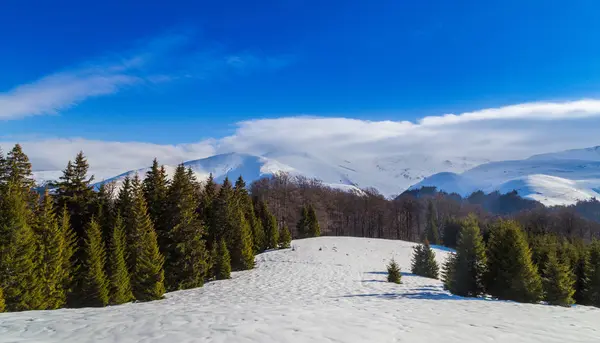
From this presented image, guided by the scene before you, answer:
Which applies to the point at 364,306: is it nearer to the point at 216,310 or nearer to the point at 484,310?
the point at 484,310

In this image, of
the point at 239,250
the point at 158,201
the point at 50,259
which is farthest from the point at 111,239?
the point at 239,250

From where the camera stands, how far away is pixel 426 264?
34594 millimetres

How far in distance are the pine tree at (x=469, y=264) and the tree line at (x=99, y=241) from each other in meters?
18.9

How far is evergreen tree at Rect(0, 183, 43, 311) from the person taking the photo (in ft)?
58.5

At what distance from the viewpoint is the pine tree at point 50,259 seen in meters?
19.9

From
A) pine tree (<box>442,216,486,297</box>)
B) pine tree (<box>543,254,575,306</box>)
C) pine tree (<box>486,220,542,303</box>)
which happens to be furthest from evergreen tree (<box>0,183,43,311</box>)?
pine tree (<box>543,254,575,306</box>)

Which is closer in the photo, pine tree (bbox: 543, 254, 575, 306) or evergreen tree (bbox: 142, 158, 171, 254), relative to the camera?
pine tree (bbox: 543, 254, 575, 306)

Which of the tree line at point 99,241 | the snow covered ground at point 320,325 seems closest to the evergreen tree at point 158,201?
the tree line at point 99,241

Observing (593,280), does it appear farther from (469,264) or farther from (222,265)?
(222,265)

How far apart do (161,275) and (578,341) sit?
22.2 metres

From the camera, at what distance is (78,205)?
2766 centimetres

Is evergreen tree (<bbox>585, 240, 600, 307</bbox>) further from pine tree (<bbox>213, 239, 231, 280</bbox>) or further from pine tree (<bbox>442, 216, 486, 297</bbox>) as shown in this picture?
pine tree (<bbox>213, 239, 231, 280</bbox>)

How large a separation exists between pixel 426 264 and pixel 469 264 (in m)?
15.6

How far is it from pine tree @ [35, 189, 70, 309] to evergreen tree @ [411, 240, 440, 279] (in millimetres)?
30498
